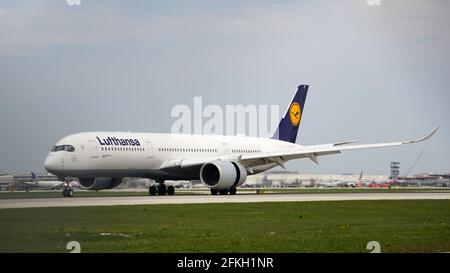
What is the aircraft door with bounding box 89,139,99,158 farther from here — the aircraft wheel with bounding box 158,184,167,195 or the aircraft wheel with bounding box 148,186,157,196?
the aircraft wheel with bounding box 158,184,167,195

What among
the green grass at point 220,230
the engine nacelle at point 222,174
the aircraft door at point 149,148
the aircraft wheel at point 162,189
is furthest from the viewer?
Result: the aircraft wheel at point 162,189

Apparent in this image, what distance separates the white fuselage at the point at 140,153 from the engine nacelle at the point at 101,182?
1871 mm

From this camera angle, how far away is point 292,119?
77.6 metres

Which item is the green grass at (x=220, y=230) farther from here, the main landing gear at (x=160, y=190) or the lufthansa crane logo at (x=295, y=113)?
the lufthansa crane logo at (x=295, y=113)

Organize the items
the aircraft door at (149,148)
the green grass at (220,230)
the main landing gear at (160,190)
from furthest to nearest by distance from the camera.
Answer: the main landing gear at (160,190) < the aircraft door at (149,148) < the green grass at (220,230)

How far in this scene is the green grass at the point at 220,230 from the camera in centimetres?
2172

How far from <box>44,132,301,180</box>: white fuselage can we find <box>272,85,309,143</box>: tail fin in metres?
5.14

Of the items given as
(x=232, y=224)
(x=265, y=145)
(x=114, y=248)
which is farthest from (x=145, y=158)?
(x=114, y=248)

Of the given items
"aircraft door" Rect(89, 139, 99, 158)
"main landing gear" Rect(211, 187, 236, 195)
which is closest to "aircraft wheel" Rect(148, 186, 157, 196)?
"main landing gear" Rect(211, 187, 236, 195)

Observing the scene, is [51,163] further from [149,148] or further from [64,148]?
[149,148]

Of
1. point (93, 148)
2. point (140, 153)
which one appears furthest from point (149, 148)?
point (93, 148)

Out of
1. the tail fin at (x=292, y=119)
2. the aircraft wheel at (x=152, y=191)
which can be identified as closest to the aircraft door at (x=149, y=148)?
the aircraft wheel at (x=152, y=191)

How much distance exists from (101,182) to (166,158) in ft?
16.4
